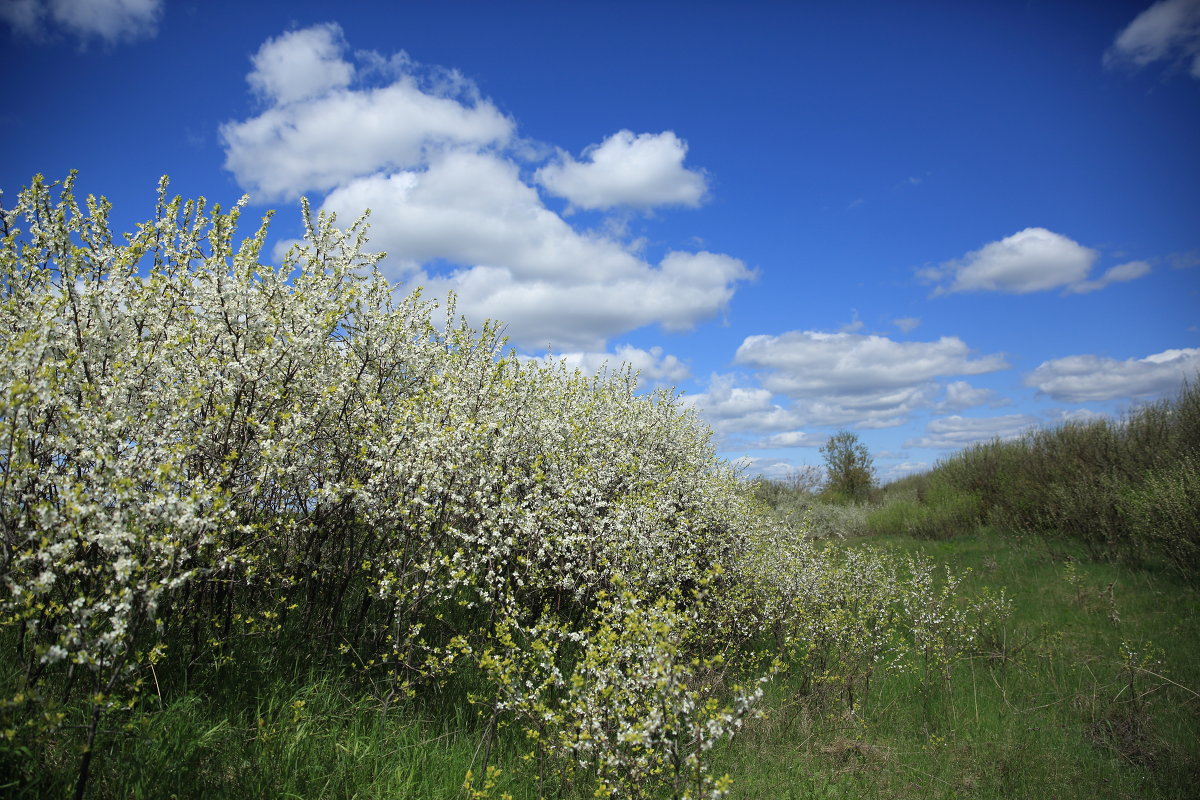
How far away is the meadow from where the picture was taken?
4.09 m

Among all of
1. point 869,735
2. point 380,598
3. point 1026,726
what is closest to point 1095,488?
A: point 1026,726

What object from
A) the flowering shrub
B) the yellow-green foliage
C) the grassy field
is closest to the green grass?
the grassy field

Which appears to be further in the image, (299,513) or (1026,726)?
(1026,726)

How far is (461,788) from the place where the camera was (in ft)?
16.4

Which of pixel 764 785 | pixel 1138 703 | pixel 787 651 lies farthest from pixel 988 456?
pixel 764 785

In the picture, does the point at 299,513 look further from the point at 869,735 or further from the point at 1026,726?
the point at 1026,726

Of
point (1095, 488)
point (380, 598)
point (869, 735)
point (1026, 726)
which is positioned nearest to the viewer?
point (380, 598)

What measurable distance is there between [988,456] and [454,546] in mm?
28840

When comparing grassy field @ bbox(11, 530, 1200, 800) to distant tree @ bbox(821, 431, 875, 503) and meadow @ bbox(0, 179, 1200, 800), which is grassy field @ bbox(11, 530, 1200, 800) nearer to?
meadow @ bbox(0, 179, 1200, 800)

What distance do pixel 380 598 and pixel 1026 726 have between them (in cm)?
993

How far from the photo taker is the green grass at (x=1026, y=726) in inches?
280

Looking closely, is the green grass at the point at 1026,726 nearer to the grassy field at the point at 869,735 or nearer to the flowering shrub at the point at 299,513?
the grassy field at the point at 869,735

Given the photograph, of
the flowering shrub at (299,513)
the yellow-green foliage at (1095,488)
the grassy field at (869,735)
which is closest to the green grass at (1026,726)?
the grassy field at (869,735)

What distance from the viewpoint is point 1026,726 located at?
918 cm
